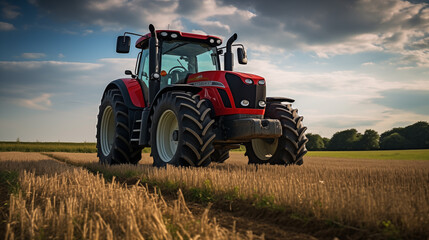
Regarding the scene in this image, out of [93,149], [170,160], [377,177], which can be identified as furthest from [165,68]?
[93,149]

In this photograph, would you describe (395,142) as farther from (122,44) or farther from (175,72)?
(122,44)

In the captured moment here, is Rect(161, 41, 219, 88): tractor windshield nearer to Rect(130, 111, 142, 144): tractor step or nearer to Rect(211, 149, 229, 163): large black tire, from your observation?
Rect(130, 111, 142, 144): tractor step

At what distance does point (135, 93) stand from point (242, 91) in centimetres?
298

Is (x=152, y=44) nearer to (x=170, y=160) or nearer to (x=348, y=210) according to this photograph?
(x=170, y=160)

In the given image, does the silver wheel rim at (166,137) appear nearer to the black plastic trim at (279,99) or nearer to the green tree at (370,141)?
the black plastic trim at (279,99)

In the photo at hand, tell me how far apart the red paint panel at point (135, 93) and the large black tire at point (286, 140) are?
2988 millimetres

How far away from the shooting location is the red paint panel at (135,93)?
8.37 m

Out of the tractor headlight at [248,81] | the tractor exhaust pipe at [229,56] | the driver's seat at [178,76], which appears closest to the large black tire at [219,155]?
the tractor exhaust pipe at [229,56]

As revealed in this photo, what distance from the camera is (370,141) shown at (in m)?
29.0

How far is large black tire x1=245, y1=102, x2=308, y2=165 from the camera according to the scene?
725cm

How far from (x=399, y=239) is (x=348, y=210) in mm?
472

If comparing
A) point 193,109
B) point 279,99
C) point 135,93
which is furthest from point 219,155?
point 193,109

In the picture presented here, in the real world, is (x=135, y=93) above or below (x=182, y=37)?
below

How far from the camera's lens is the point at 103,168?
776cm
